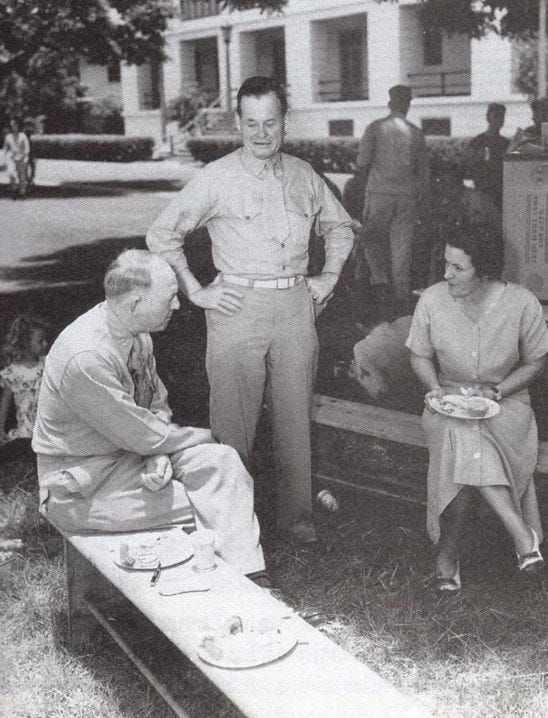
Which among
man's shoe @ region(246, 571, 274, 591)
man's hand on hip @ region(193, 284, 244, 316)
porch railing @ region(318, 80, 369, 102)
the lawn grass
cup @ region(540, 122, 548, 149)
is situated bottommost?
the lawn grass

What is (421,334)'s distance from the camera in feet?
14.0

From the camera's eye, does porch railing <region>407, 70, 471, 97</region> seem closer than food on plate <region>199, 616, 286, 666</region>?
No

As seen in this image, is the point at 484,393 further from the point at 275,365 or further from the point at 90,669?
the point at 90,669

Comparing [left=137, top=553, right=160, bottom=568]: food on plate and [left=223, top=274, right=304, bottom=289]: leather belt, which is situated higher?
[left=223, top=274, right=304, bottom=289]: leather belt

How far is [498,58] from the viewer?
2119cm

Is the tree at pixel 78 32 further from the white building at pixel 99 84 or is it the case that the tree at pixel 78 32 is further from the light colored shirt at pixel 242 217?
the white building at pixel 99 84

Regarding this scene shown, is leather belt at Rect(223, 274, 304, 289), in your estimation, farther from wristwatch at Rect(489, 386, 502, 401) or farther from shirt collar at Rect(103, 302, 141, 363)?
wristwatch at Rect(489, 386, 502, 401)

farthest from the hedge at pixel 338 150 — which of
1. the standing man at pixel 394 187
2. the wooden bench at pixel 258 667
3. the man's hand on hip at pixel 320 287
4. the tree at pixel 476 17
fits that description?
the wooden bench at pixel 258 667

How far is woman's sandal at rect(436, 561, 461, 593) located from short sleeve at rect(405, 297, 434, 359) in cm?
88

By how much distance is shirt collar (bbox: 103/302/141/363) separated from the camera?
11.7 feet

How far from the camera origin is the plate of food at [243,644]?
2586mm

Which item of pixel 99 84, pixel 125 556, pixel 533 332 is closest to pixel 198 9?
pixel 99 84

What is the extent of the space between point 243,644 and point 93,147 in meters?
17.4

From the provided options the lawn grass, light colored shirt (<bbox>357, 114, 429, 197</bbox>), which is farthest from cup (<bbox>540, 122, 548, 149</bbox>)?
light colored shirt (<bbox>357, 114, 429, 197</bbox>)
